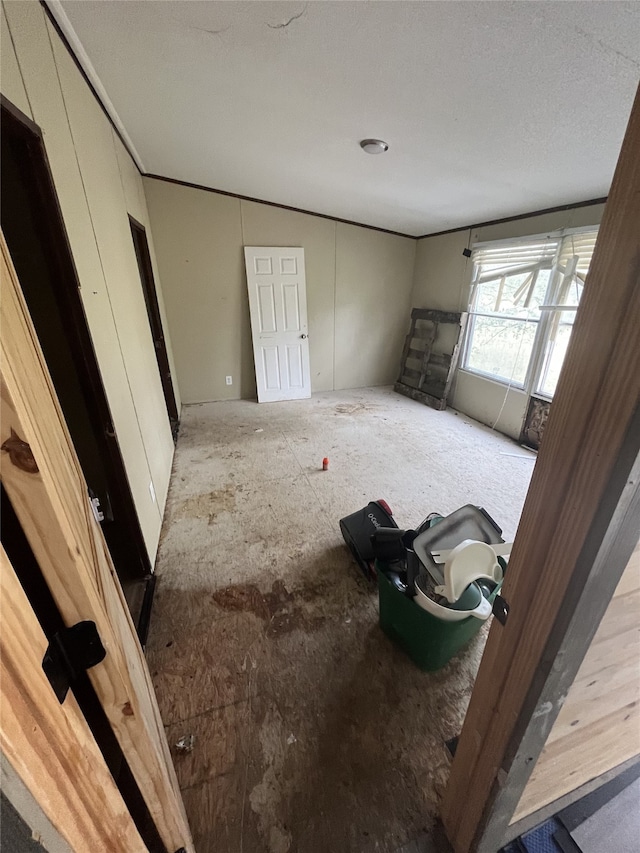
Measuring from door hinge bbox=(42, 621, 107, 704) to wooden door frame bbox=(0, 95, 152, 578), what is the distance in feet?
4.55

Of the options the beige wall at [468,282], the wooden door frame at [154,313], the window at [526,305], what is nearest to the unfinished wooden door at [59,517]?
the wooden door frame at [154,313]

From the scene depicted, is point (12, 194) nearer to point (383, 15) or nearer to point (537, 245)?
point (383, 15)

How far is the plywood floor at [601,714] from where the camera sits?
2.35 feet

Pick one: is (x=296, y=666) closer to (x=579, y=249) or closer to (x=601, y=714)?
(x=601, y=714)

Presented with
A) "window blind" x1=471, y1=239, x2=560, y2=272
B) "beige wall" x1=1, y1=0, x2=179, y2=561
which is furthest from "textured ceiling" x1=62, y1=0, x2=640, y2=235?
"window blind" x1=471, y1=239, x2=560, y2=272

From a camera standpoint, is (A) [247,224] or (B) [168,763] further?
(A) [247,224]

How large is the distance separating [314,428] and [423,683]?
9.10 ft

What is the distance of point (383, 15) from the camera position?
4.23 feet

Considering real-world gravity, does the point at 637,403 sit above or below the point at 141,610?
above

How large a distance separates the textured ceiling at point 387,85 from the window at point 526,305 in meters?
0.48

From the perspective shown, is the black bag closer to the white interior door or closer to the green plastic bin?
the green plastic bin

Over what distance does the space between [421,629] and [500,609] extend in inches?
31.4

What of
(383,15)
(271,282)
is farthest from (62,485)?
(271,282)

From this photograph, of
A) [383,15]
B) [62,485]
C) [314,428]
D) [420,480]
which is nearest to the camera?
[62,485]
